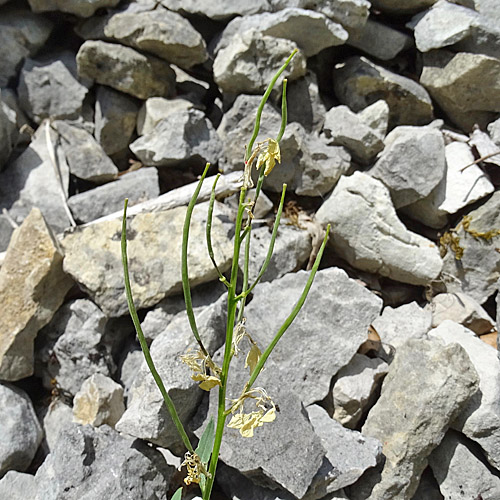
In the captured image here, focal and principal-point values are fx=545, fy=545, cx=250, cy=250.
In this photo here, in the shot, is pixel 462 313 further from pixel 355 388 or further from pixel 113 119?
pixel 113 119

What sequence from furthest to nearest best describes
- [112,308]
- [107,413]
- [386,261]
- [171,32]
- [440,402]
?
[171,32]
[386,261]
[112,308]
[107,413]
[440,402]

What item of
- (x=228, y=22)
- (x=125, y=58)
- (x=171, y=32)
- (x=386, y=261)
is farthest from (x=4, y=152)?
(x=386, y=261)

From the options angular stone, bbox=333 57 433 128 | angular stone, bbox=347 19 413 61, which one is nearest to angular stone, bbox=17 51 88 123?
angular stone, bbox=333 57 433 128

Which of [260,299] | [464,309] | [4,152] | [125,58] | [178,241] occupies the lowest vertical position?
[464,309]

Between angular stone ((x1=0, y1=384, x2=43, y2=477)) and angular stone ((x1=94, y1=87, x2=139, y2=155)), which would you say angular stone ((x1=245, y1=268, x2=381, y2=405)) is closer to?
angular stone ((x1=0, y1=384, x2=43, y2=477))

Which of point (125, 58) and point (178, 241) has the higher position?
point (125, 58)

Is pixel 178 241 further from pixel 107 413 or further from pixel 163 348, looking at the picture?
pixel 107 413

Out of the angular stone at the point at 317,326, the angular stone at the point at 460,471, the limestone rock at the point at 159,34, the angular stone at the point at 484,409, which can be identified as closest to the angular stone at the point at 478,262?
the angular stone at the point at 484,409

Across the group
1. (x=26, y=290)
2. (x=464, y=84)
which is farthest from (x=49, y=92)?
(x=464, y=84)
